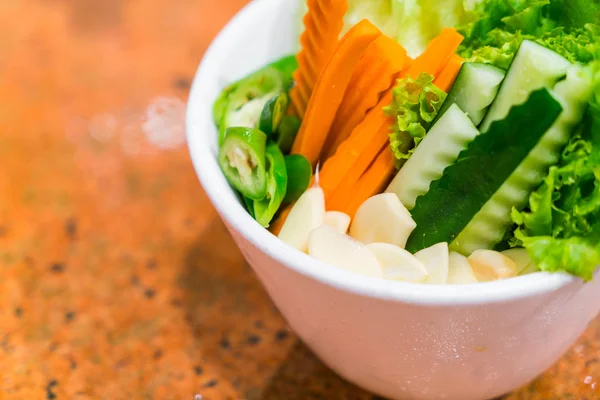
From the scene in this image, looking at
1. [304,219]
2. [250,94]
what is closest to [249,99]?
[250,94]

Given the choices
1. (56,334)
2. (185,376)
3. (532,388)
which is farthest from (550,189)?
(56,334)

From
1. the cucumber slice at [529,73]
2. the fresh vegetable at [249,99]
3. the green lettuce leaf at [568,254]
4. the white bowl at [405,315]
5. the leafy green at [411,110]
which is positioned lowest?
the white bowl at [405,315]

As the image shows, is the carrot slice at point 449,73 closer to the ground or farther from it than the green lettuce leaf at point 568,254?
farther from it

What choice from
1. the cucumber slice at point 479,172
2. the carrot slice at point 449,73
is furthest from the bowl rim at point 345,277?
the carrot slice at point 449,73

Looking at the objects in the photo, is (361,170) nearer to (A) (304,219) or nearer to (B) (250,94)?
(A) (304,219)

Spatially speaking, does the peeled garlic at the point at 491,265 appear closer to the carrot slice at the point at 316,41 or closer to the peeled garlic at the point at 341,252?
the peeled garlic at the point at 341,252

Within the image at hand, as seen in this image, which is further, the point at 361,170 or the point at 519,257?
the point at 361,170

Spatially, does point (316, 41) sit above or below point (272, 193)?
above
